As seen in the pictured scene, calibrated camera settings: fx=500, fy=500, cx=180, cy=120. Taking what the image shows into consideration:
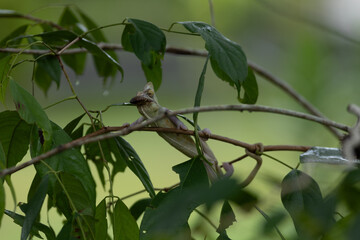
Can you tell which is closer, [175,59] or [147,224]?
[147,224]

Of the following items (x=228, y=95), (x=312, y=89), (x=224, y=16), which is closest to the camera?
(x=312, y=89)

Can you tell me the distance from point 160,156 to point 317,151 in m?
4.77

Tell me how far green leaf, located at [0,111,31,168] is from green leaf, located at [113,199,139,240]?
138 millimetres

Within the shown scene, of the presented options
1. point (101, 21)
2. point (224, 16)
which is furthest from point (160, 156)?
point (224, 16)

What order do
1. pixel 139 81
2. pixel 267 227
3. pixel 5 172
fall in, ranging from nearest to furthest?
1. pixel 267 227
2. pixel 5 172
3. pixel 139 81

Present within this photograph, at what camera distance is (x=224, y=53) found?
18.8 inches

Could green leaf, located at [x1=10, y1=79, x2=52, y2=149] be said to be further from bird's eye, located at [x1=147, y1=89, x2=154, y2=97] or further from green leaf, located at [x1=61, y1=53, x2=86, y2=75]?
green leaf, located at [x1=61, y1=53, x2=86, y2=75]

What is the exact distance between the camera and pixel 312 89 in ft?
3.61

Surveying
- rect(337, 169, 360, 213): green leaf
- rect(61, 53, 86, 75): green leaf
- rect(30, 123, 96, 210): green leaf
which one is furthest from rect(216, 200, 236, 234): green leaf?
rect(61, 53, 86, 75): green leaf

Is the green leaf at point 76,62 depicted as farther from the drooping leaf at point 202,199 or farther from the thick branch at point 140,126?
the drooping leaf at point 202,199

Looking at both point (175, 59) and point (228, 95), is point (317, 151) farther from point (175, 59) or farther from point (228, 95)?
point (175, 59)

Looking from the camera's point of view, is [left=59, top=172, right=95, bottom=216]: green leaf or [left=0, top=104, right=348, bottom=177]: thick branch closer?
[left=0, top=104, right=348, bottom=177]: thick branch

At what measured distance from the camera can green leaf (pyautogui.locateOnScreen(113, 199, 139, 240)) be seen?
50 cm

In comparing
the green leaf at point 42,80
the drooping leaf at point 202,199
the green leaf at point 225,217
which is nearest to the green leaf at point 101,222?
the green leaf at point 225,217
